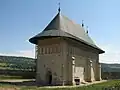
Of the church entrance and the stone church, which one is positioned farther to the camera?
the church entrance

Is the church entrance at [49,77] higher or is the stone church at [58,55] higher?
the stone church at [58,55]

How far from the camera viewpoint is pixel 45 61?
32.5 metres

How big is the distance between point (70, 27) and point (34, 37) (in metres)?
6.77

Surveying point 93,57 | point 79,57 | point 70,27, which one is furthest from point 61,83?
point 93,57

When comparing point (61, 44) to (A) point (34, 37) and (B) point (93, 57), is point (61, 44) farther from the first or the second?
(B) point (93, 57)

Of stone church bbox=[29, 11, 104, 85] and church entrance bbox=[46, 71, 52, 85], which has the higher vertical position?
stone church bbox=[29, 11, 104, 85]

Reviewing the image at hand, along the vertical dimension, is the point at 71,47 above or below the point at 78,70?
above

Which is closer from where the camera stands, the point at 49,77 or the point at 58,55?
the point at 58,55

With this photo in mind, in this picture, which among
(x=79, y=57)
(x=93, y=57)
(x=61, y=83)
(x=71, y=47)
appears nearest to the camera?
(x=61, y=83)

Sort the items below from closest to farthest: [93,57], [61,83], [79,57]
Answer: [61,83]
[79,57]
[93,57]

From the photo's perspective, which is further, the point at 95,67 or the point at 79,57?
the point at 95,67

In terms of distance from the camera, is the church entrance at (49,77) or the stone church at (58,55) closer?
the stone church at (58,55)

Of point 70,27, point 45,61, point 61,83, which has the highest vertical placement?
point 70,27

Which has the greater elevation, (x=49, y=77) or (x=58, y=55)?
(x=58, y=55)
